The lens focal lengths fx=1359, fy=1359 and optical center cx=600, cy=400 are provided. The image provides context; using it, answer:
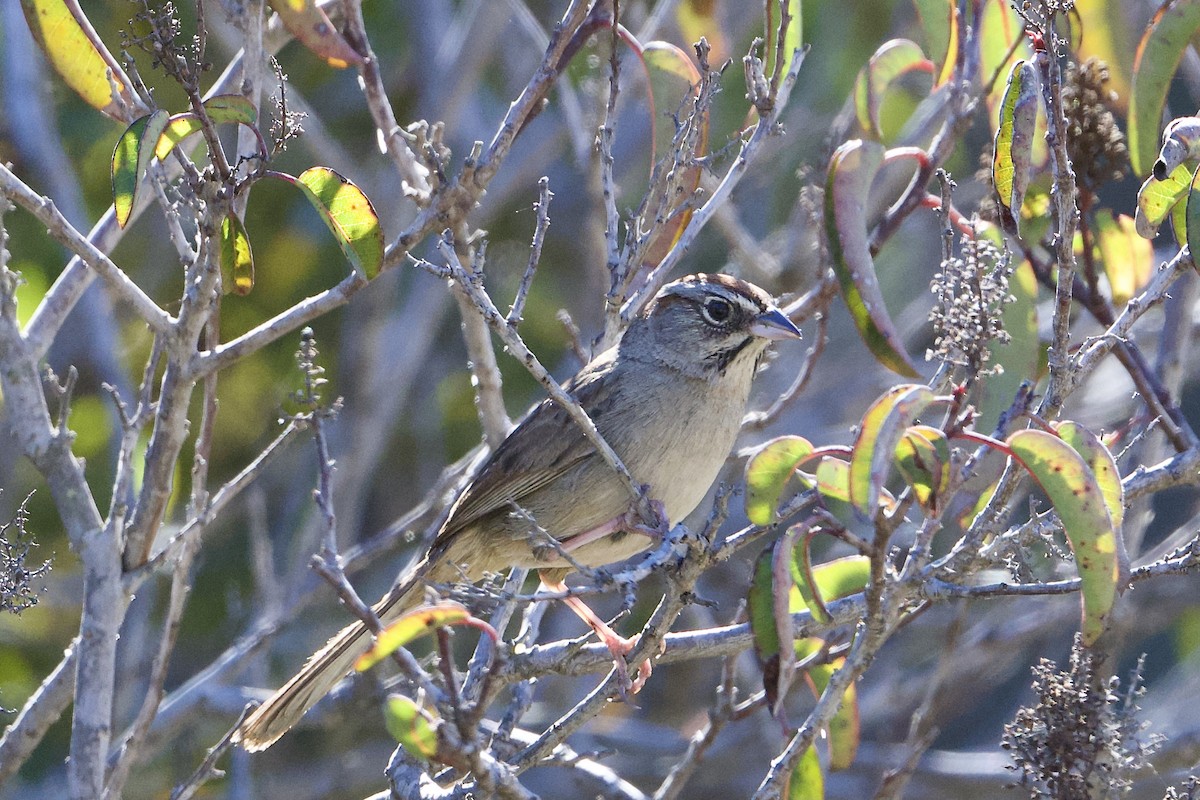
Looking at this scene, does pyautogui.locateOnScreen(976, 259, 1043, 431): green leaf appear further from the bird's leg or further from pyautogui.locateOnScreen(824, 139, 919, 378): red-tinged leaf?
the bird's leg

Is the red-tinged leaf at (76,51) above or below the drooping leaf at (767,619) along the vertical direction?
above

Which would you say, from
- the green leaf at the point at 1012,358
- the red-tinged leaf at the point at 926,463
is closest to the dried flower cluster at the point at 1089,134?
the green leaf at the point at 1012,358

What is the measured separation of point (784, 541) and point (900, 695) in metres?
Answer: 4.44

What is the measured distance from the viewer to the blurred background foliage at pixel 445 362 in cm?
646

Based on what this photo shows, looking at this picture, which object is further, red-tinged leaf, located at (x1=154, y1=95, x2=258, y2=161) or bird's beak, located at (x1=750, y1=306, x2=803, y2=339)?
bird's beak, located at (x1=750, y1=306, x2=803, y2=339)

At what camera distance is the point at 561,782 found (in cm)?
702

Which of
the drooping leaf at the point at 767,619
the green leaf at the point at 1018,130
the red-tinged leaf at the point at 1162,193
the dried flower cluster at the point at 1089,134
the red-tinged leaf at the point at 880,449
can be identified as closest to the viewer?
the red-tinged leaf at the point at 880,449

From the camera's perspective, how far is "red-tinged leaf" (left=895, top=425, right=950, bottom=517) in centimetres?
264

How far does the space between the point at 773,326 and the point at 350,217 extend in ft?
5.79

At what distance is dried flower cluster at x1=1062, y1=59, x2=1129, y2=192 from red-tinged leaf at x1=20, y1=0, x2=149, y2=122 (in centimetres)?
274

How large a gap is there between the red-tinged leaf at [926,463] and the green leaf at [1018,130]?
1.97 ft

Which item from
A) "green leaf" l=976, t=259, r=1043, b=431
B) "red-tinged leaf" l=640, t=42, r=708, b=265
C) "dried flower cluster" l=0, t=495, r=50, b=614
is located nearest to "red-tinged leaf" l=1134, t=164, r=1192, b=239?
"green leaf" l=976, t=259, r=1043, b=431

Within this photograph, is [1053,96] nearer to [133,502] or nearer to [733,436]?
[733,436]

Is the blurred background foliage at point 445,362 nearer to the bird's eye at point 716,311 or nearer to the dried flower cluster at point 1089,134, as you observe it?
the bird's eye at point 716,311
